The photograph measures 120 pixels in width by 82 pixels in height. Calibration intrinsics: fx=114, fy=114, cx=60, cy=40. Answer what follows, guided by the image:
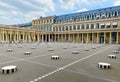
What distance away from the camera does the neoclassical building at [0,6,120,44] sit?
53403 mm

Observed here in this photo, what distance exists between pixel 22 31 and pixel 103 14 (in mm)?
42646

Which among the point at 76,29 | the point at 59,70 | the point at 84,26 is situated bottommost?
the point at 59,70

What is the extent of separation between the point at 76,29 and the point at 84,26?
5.28m

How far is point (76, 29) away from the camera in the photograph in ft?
217

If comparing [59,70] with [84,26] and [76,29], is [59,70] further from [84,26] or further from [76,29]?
[76,29]

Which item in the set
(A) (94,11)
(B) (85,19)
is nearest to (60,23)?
(B) (85,19)

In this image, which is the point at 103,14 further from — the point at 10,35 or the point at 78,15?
the point at 10,35

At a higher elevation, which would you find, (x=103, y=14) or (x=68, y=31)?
(x=103, y=14)

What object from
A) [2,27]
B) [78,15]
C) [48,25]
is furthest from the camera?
[48,25]

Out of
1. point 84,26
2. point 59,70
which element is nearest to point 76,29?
point 84,26

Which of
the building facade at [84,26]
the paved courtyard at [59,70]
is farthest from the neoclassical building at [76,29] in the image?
the paved courtyard at [59,70]

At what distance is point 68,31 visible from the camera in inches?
2699

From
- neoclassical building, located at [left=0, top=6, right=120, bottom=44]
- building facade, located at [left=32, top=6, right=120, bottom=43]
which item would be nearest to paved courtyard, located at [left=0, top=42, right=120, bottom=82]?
neoclassical building, located at [left=0, top=6, right=120, bottom=44]

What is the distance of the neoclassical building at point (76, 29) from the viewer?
5340cm
